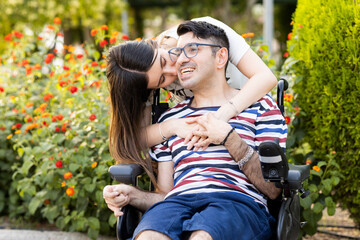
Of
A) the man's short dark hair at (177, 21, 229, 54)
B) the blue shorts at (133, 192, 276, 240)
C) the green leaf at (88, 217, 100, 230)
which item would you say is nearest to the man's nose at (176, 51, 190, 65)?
the man's short dark hair at (177, 21, 229, 54)

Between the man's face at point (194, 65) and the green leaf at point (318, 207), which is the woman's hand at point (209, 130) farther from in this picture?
the green leaf at point (318, 207)

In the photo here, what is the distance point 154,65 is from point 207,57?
0.30 metres

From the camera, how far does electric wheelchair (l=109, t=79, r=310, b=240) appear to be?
2.25 metres

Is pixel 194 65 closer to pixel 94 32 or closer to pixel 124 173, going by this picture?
pixel 124 173

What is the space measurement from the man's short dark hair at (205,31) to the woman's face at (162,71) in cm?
16

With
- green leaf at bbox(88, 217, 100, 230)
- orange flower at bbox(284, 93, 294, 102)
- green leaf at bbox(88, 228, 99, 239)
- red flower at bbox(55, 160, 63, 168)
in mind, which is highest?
orange flower at bbox(284, 93, 294, 102)

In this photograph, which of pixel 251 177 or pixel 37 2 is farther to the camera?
pixel 37 2

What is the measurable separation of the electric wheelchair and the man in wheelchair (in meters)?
0.08

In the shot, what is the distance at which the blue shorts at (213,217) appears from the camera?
Answer: 88.3 inches

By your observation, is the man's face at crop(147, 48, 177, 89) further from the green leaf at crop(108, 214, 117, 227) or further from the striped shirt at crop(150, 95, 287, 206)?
the green leaf at crop(108, 214, 117, 227)

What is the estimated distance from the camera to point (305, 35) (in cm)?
372

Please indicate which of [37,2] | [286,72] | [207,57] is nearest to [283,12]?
[37,2]

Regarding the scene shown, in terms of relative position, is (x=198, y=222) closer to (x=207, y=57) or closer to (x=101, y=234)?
(x=207, y=57)

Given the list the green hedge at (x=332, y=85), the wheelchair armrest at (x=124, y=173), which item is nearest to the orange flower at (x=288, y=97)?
the green hedge at (x=332, y=85)
